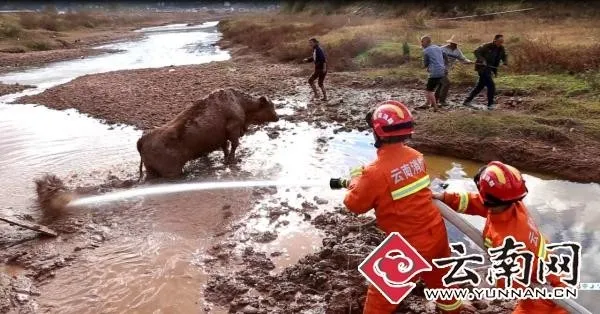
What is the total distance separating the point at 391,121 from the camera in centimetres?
405

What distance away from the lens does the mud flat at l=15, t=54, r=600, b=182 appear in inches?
377

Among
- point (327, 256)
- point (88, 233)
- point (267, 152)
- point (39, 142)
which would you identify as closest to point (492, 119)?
point (267, 152)

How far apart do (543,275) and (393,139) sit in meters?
1.52

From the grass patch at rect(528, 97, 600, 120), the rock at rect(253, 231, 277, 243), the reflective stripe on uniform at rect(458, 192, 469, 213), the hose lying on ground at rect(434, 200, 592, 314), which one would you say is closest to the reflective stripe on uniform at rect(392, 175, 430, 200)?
the hose lying on ground at rect(434, 200, 592, 314)

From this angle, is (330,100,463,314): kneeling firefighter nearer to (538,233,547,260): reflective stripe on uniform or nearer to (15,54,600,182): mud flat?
(538,233,547,260): reflective stripe on uniform

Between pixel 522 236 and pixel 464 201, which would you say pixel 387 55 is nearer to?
pixel 464 201

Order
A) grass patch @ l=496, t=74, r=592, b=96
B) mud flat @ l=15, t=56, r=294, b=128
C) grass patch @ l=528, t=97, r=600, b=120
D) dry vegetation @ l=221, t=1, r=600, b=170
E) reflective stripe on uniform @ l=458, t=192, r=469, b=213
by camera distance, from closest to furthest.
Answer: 1. reflective stripe on uniform @ l=458, t=192, r=469, b=213
2. dry vegetation @ l=221, t=1, r=600, b=170
3. grass patch @ l=528, t=97, r=600, b=120
4. grass patch @ l=496, t=74, r=592, b=96
5. mud flat @ l=15, t=56, r=294, b=128

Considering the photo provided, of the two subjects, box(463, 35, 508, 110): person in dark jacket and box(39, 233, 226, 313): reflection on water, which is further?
box(463, 35, 508, 110): person in dark jacket

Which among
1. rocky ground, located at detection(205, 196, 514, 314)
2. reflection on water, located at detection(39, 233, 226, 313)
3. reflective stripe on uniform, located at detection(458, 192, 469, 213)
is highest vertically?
reflective stripe on uniform, located at detection(458, 192, 469, 213)

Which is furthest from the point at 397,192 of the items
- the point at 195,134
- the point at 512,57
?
the point at 512,57

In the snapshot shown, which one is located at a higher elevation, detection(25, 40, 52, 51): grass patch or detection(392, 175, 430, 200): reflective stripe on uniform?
detection(392, 175, 430, 200): reflective stripe on uniform

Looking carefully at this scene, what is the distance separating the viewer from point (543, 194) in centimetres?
826

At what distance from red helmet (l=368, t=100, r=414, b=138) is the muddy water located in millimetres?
2909

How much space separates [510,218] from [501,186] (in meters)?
0.30
